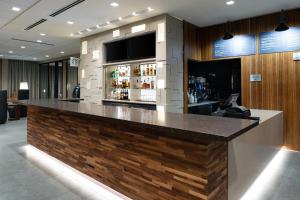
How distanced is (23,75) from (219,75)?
11.7 metres

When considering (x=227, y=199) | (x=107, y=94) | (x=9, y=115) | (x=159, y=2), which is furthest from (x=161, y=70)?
(x=9, y=115)

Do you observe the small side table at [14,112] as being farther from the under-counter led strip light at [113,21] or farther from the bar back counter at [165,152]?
the bar back counter at [165,152]

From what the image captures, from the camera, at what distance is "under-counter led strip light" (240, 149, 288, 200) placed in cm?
260

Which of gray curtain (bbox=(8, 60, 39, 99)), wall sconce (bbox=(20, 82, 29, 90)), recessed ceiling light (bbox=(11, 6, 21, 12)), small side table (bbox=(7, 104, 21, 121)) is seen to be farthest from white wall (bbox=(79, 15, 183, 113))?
gray curtain (bbox=(8, 60, 39, 99))

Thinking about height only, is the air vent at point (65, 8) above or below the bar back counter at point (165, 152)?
above

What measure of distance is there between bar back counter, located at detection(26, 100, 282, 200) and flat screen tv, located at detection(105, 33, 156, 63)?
2.68 meters

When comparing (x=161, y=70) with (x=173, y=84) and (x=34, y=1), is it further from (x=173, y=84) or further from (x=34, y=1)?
(x=34, y=1)

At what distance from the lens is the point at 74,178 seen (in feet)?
10.0

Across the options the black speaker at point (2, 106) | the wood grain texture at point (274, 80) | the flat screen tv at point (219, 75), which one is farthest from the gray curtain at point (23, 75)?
the wood grain texture at point (274, 80)

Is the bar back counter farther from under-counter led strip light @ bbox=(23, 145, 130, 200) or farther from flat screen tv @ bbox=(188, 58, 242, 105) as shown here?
flat screen tv @ bbox=(188, 58, 242, 105)

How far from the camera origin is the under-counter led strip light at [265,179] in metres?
2.60

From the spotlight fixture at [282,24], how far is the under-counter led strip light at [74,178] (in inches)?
163

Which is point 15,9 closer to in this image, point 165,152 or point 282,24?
point 165,152

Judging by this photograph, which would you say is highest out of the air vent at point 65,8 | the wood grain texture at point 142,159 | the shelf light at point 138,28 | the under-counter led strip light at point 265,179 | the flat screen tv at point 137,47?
the air vent at point 65,8
